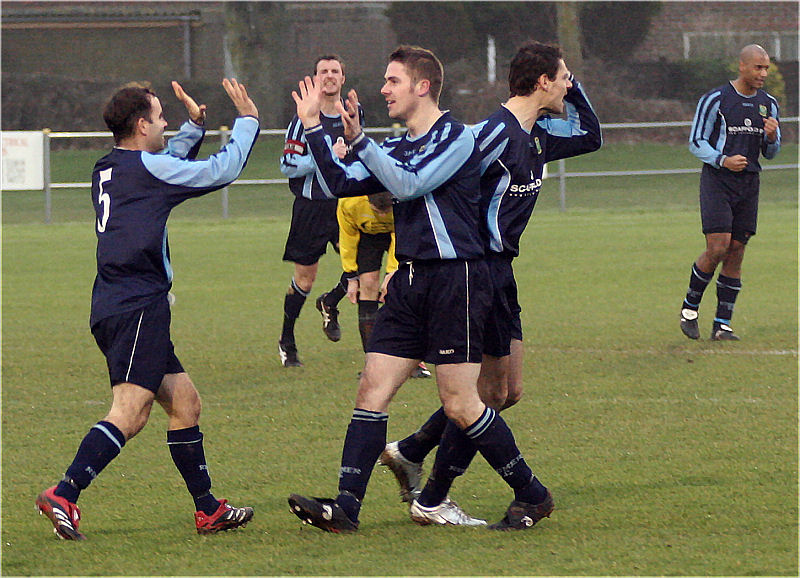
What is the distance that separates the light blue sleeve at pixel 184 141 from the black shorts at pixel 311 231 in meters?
3.98

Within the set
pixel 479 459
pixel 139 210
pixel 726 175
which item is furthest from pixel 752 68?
pixel 139 210

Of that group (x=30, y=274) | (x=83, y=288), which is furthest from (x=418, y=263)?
(x=30, y=274)

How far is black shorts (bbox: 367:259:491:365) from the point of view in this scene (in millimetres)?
5195

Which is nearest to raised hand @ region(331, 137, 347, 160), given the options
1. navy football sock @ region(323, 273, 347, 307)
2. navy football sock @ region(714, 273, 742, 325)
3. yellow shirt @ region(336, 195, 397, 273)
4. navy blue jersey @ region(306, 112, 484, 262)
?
navy blue jersey @ region(306, 112, 484, 262)

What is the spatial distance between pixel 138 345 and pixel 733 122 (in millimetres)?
6624

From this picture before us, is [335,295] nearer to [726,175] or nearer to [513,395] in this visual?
[726,175]

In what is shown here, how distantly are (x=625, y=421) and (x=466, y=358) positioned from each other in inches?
96.0

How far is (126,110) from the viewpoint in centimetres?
533

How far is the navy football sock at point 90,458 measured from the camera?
17.1 ft

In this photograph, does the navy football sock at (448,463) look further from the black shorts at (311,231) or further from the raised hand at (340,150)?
the black shorts at (311,231)

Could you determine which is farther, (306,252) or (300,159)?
(306,252)

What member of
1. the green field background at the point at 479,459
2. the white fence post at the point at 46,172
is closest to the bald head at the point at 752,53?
the green field background at the point at 479,459

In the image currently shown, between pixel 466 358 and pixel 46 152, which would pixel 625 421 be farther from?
pixel 46 152

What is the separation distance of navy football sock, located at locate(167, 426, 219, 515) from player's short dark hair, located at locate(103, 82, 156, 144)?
1.26 metres
